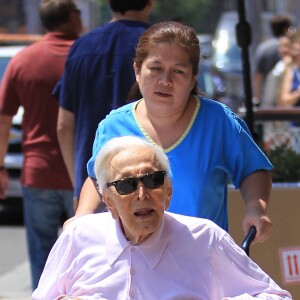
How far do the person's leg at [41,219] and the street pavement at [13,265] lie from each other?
131 cm

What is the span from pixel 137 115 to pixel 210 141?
1.01ft

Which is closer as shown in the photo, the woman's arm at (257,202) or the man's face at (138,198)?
the man's face at (138,198)

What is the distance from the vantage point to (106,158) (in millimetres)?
3213

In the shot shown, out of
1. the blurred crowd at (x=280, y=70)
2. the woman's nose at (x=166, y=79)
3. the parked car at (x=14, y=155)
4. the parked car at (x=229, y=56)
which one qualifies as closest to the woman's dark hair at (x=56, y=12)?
the woman's nose at (x=166, y=79)

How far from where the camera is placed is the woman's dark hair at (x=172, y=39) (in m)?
3.55

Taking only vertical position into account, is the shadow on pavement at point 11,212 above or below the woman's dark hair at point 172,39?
below

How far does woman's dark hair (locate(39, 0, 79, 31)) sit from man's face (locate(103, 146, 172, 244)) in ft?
9.49

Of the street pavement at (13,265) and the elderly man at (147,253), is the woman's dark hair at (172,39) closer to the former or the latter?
the elderly man at (147,253)

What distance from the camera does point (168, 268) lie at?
122 inches

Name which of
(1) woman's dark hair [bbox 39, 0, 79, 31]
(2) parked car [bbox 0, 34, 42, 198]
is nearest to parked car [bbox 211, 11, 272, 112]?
(2) parked car [bbox 0, 34, 42, 198]

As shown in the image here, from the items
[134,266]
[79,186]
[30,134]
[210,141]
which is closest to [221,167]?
[210,141]

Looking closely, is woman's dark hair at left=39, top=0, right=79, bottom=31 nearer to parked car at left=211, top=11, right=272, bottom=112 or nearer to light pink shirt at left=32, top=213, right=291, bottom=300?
light pink shirt at left=32, top=213, right=291, bottom=300

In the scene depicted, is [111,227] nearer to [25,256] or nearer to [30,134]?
[30,134]

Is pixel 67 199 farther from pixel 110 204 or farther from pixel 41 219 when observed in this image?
pixel 110 204
